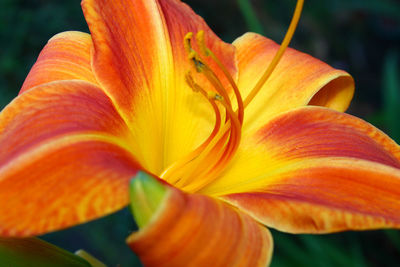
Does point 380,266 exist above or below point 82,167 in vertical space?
below

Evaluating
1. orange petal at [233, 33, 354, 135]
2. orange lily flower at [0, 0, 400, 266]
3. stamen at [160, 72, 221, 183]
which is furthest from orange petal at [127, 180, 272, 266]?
orange petal at [233, 33, 354, 135]

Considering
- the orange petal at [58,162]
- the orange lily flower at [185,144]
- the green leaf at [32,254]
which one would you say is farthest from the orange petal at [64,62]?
the green leaf at [32,254]

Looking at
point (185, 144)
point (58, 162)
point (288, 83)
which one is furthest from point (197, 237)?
point (288, 83)

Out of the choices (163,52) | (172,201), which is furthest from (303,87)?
(172,201)

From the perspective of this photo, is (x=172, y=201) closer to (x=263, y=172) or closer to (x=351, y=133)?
(x=263, y=172)

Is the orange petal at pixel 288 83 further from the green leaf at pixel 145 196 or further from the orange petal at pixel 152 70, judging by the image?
the green leaf at pixel 145 196

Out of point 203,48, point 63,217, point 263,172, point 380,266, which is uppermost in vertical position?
point 203,48
